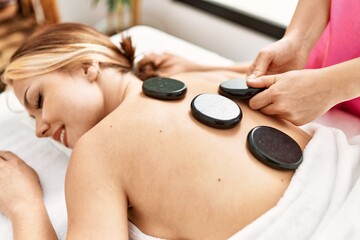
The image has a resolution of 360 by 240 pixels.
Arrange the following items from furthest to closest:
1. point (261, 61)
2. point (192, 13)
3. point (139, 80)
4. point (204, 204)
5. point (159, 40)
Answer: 1. point (192, 13)
2. point (159, 40)
3. point (139, 80)
4. point (261, 61)
5. point (204, 204)

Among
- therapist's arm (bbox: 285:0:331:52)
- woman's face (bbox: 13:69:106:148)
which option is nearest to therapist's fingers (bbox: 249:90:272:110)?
therapist's arm (bbox: 285:0:331:52)

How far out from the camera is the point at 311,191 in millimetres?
759

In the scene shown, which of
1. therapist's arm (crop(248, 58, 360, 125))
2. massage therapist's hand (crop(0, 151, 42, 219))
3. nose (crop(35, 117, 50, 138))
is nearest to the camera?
therapist's arm (crop(248, 58, 360, 125))

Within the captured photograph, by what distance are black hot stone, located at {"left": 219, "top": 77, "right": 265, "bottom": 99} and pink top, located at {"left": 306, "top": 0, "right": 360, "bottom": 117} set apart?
0.32 metres

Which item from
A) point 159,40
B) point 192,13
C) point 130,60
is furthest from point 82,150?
point 192,13

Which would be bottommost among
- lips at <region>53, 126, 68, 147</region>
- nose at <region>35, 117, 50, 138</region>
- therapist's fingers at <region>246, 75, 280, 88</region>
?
lips at <region>53, 126, 68, 147</region>

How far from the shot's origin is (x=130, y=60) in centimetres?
119

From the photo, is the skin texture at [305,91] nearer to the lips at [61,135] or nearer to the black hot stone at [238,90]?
the black hot stone at [238,90]

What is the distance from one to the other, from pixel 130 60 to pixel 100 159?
466 mm

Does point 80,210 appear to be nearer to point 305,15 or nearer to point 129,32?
point 305,15

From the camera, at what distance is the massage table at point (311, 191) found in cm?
72

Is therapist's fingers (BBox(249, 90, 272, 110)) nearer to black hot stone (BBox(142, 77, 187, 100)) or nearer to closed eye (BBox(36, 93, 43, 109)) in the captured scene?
black hot stone (BBox(142, 77, 187, 100))

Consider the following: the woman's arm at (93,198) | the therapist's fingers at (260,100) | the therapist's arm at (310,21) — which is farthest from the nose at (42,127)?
the therapist's arm at (310,21)

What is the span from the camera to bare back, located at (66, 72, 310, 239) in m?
0.75
